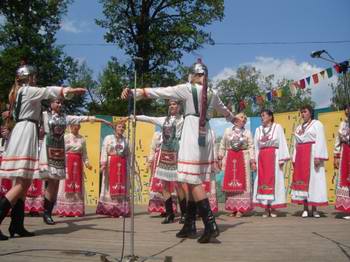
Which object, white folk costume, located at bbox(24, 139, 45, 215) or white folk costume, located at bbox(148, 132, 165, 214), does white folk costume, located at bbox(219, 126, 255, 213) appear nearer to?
white folk costume, located at bbox(148, 132, 165, 214)

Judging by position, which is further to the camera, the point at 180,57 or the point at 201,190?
the point at 180,57

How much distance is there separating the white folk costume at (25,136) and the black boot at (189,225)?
1686mm

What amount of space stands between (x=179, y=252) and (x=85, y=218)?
3760 millimetres

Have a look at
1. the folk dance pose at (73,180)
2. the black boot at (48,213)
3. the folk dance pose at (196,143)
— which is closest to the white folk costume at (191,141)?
the folk dance pose at (196,143)

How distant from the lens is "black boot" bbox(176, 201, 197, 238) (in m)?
4.98

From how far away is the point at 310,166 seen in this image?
24.7 ft

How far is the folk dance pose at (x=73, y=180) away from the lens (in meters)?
7.87

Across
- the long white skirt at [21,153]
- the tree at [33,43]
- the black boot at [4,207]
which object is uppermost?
the tree at [33,43]

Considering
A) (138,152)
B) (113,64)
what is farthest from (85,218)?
(113,64)

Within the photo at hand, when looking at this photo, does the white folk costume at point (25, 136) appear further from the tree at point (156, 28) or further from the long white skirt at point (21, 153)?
the tree at point (156, 28)

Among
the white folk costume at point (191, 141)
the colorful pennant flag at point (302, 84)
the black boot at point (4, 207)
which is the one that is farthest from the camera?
the colorful pennant flag at point (302, 84)

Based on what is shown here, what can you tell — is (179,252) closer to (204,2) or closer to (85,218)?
(85,218)

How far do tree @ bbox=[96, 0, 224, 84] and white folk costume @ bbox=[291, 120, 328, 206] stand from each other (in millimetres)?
14055

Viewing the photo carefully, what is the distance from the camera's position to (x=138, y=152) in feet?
35.9
